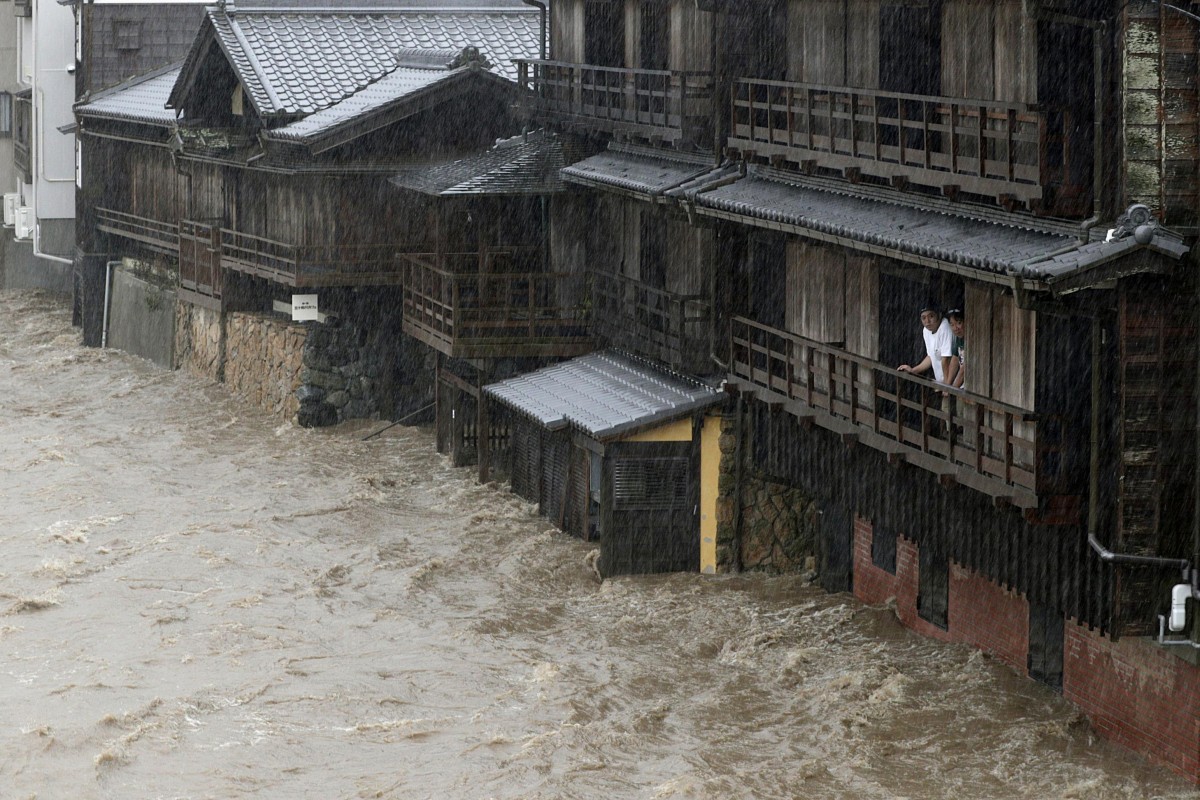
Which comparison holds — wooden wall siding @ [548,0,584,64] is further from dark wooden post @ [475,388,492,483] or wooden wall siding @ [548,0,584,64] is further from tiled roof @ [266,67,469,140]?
dark wooden post @ [475,388,492,483]

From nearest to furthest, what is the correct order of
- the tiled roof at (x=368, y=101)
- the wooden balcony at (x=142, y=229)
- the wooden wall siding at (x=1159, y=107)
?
the wooden wall siding at (x=1159, y=107)
the tiled roof at (x=368, y=101)
the wooden balcony at (x=142, y=229)

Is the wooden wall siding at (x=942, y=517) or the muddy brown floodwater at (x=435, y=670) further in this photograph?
the muddy brown floodwater at (x=435, y=670)

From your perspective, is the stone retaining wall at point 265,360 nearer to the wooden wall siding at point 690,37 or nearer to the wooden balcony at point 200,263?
the wooden balcony at point 200,263

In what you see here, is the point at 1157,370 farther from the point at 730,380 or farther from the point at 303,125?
the point at 303,125

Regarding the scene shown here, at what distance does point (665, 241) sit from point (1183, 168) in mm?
11495

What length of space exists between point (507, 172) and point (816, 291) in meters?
8.13

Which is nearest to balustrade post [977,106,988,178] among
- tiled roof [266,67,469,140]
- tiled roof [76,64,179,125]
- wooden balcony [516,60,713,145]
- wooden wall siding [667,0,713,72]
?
wooden balcony [516,60,713,145]

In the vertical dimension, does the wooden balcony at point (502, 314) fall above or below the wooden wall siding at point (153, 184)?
below

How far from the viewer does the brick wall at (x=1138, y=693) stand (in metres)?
15.8

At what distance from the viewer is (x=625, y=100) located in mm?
26203

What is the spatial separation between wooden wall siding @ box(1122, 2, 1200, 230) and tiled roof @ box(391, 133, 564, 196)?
14008 mm

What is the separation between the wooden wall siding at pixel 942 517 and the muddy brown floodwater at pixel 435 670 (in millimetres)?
1567

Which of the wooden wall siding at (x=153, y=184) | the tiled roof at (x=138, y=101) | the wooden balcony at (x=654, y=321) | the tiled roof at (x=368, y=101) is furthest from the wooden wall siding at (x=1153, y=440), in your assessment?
the wooden wall siding at (x=153, y=184)

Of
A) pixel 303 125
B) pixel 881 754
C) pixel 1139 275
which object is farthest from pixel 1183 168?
pixel 303 125
